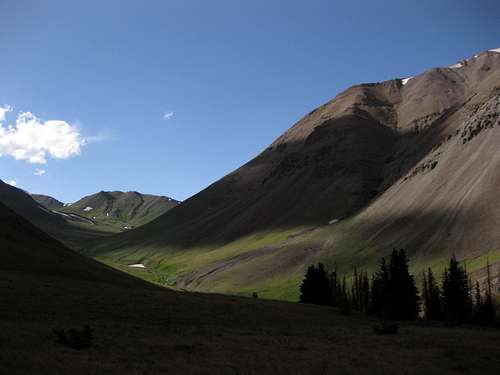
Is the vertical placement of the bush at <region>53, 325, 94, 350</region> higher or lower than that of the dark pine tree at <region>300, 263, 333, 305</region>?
lower

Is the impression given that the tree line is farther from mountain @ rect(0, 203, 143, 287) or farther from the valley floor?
mountain @ rect(0, 203, 143, 287)

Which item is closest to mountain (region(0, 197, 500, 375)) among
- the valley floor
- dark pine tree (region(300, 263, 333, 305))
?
the valley floor

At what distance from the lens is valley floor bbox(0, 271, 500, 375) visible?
27.3m

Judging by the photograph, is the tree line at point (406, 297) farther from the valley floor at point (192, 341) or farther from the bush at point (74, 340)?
the bush at point (74, 340)

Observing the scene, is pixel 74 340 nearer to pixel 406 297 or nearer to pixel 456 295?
pixel 406 297

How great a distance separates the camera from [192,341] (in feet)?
117

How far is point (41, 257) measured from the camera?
7400 cm

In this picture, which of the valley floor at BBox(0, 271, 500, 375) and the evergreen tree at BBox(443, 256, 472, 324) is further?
the evergreen tree at BBox(443, 256, 472, 324)

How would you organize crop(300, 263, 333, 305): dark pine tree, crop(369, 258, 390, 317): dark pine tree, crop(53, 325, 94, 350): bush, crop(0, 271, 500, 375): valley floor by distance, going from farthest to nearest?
crop(300, 263, 333, 305): dark pine tree
crop(369, 258, 390, 317): dark pine tree
crop(53, 325, 94, 350): bush
crop(0, 271, 500, 375): valley floor

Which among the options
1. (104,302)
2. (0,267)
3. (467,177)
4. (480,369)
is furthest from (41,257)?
(467,177)

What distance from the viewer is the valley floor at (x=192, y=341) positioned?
27.3 metres

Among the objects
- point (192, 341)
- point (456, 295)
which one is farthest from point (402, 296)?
point (192, 341)

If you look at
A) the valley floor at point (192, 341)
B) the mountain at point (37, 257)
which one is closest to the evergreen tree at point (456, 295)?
the valley floor at point (192, 341)

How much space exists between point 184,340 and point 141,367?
9.50 metres
